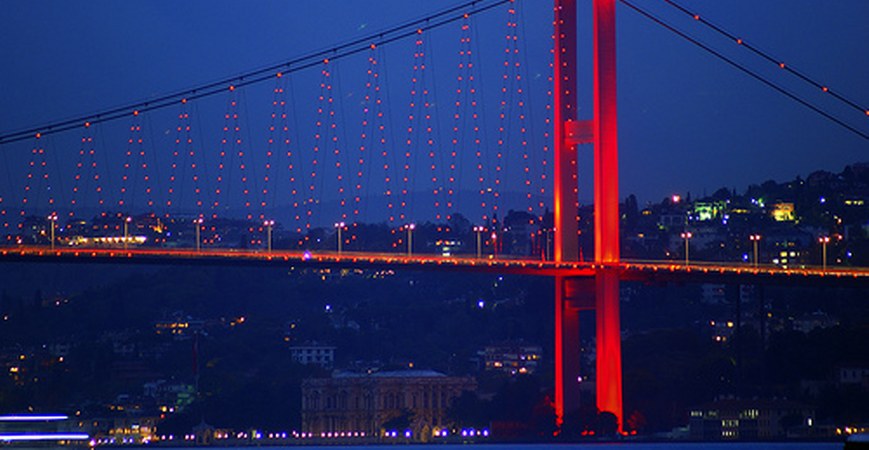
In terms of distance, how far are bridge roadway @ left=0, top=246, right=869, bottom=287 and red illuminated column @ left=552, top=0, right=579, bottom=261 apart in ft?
2.99

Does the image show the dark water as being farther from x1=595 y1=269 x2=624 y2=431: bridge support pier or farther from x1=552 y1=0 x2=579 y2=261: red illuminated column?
x1=552 y1=0 x2=579 y2=261: red illuminated column

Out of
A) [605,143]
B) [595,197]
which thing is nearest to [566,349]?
[595,197]

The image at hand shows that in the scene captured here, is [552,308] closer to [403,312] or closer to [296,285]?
[403,312]

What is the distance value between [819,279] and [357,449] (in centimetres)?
1536

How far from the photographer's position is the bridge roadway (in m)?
59.8

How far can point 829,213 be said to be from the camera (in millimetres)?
109500

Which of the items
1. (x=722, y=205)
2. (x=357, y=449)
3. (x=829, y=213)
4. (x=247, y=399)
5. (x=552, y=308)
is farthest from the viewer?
(x=722, y=205)

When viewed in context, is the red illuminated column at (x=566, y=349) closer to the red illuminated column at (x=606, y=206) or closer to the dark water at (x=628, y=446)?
the red illuminated column at (x=606, y=206)

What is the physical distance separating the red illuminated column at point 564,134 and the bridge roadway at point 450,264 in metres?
0.91

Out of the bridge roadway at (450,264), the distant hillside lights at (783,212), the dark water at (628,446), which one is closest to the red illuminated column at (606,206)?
the bridge roadway at (450,264)

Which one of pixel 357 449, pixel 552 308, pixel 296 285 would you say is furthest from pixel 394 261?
pixel 296 285

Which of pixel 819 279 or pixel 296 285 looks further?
pixel 296 285

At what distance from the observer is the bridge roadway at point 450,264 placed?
2355 inches

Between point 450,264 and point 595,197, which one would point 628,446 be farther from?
point 450,264
